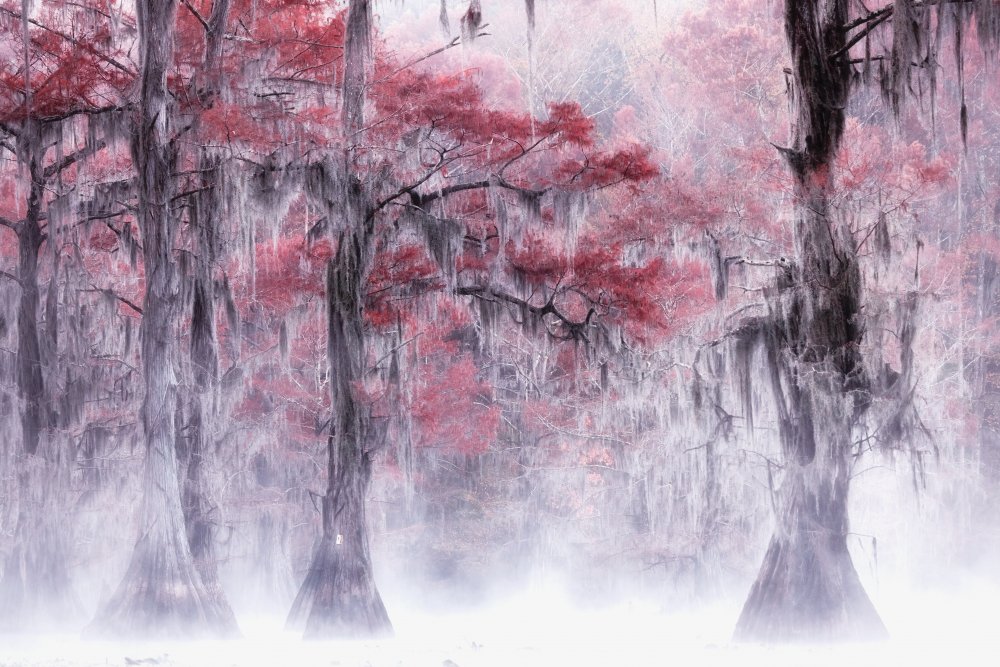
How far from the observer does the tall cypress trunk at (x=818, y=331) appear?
12.8 metres

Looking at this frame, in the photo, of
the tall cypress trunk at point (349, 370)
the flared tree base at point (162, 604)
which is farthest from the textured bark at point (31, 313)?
the tall cypress trunk at point (349, 370)

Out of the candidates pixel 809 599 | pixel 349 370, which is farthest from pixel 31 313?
pixel 809 599

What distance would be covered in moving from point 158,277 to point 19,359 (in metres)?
3.31

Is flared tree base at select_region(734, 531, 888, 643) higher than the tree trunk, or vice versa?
the tree trunk

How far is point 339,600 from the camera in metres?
13.8

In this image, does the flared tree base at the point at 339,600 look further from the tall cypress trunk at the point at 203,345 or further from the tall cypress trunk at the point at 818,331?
the tall cypress trunk at the point at 818,331

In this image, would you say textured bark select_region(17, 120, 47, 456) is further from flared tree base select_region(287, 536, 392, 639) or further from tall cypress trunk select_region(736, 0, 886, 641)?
tall cypress trunk select_region(736, 0, 886, 641)

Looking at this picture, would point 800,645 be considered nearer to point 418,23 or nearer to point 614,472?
point 614,472

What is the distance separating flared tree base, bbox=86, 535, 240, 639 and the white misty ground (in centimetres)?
28

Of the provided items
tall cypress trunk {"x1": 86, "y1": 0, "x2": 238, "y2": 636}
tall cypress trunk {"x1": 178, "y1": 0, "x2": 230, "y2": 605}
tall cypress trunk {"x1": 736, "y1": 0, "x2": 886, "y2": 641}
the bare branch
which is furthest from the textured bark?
tall cypress trunk {"x1": 736, "y1": 0, "x2": 886, "y2": 641}

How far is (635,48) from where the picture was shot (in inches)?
1331

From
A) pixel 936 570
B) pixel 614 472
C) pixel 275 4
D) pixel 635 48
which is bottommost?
pixel 936 570

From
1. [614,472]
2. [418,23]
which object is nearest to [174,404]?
[614,472]

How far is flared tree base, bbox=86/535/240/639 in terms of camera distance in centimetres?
1305
